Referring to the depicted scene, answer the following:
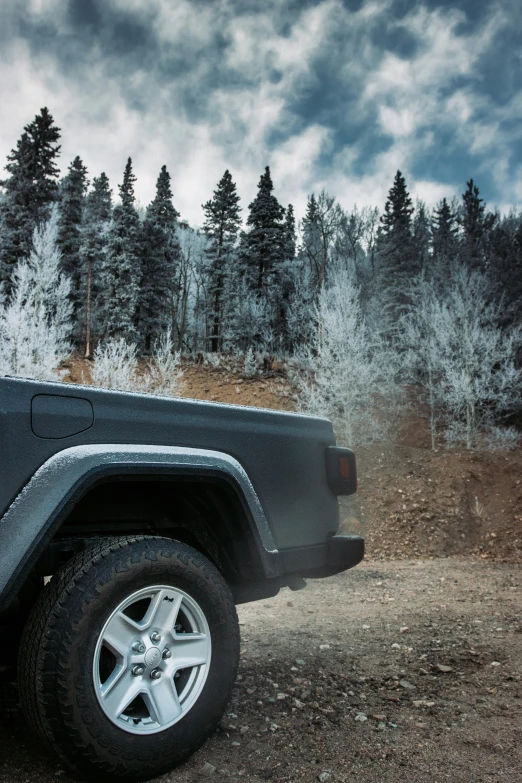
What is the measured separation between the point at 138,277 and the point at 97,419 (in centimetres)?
3796

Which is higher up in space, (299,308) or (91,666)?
(299,308)

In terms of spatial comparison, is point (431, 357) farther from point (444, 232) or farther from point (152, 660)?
point (444, 232)

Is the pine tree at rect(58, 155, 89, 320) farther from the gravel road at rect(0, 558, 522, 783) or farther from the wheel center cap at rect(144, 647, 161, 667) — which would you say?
the wheel center cap at rect(144, 647, 161, 667)

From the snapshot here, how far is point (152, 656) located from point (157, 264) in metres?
41.5

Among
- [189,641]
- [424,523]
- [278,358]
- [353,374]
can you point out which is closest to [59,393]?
[189,641]

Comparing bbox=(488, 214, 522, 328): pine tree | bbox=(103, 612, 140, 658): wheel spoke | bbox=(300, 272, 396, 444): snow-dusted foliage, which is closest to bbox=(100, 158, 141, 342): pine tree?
bbox=(300, 272, 396, 444): snow-dusted foliage

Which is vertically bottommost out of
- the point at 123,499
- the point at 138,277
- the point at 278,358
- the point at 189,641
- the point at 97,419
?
the point at 189,641

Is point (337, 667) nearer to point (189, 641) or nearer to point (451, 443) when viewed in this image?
point (189, 641)

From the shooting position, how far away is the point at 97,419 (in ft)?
7.54

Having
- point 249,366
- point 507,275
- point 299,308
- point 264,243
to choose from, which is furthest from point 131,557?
point 264,243

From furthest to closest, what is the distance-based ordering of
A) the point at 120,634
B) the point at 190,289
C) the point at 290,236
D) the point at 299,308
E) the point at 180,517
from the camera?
1. the point at 190,289
2. the point at 290,236
3. the point at 299,308
4. the point at 180,517
5. the point at 120,634

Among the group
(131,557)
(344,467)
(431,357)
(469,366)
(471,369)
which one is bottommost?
(131,557)

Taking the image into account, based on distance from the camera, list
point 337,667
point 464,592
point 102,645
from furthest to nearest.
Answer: point 464,592, point 337,667, point 102,645

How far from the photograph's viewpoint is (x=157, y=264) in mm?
41312
